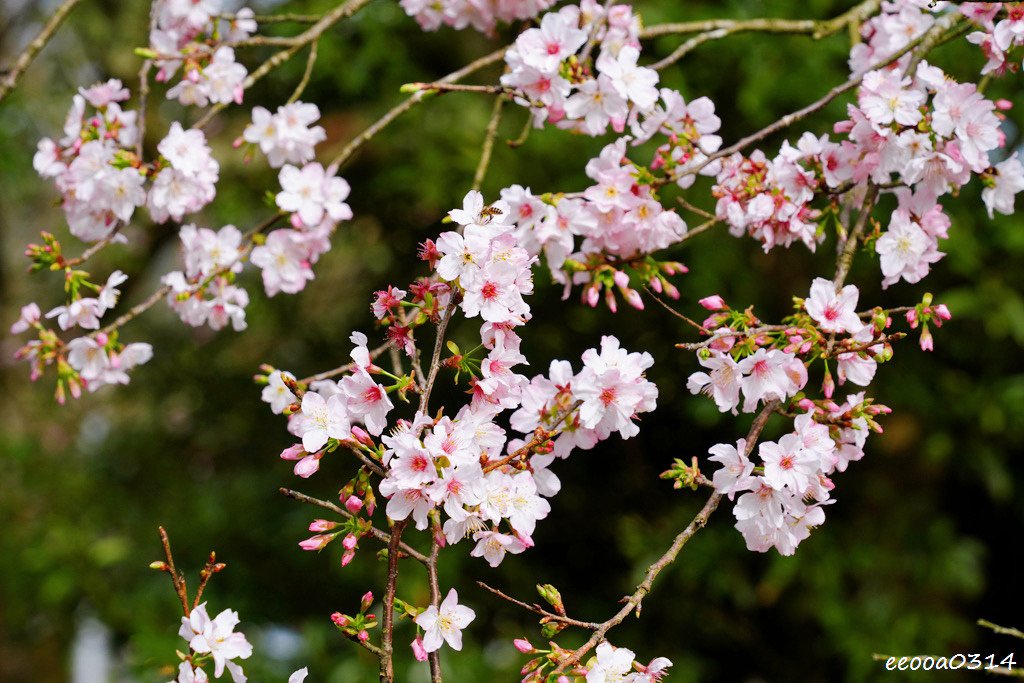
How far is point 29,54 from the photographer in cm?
170

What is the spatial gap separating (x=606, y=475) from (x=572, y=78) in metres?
2.22

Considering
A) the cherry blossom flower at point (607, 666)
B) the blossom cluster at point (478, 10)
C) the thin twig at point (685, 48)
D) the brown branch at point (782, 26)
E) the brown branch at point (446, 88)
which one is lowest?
the cherry blossom flower at point (607, 666)

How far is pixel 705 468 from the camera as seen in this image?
3.36 metres

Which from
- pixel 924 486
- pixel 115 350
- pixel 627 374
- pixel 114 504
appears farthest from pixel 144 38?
pixel 627 374

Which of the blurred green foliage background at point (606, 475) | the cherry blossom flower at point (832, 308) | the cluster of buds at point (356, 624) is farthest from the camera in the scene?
the blurred green foliage background at point (606, 475)

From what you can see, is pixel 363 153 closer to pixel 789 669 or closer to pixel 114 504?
pixel 114 504

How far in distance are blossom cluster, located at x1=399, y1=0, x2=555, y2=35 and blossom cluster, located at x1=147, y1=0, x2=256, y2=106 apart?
347 millimetres

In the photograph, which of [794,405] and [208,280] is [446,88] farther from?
[794,405]

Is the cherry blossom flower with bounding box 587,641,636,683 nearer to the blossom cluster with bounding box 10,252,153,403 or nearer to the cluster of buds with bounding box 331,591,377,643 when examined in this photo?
the cluster of buds with bounding box 331,591,377,643

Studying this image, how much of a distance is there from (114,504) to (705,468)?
2.77 metres

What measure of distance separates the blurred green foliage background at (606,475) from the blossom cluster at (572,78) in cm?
149

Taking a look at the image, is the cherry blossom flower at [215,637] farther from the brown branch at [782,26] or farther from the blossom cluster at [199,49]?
the brown branch at [782,26]

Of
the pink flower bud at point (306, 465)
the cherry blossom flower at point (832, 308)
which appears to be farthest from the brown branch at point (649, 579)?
the pink flower bud at point (306, 465)

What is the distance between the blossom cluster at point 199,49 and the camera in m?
1.82
